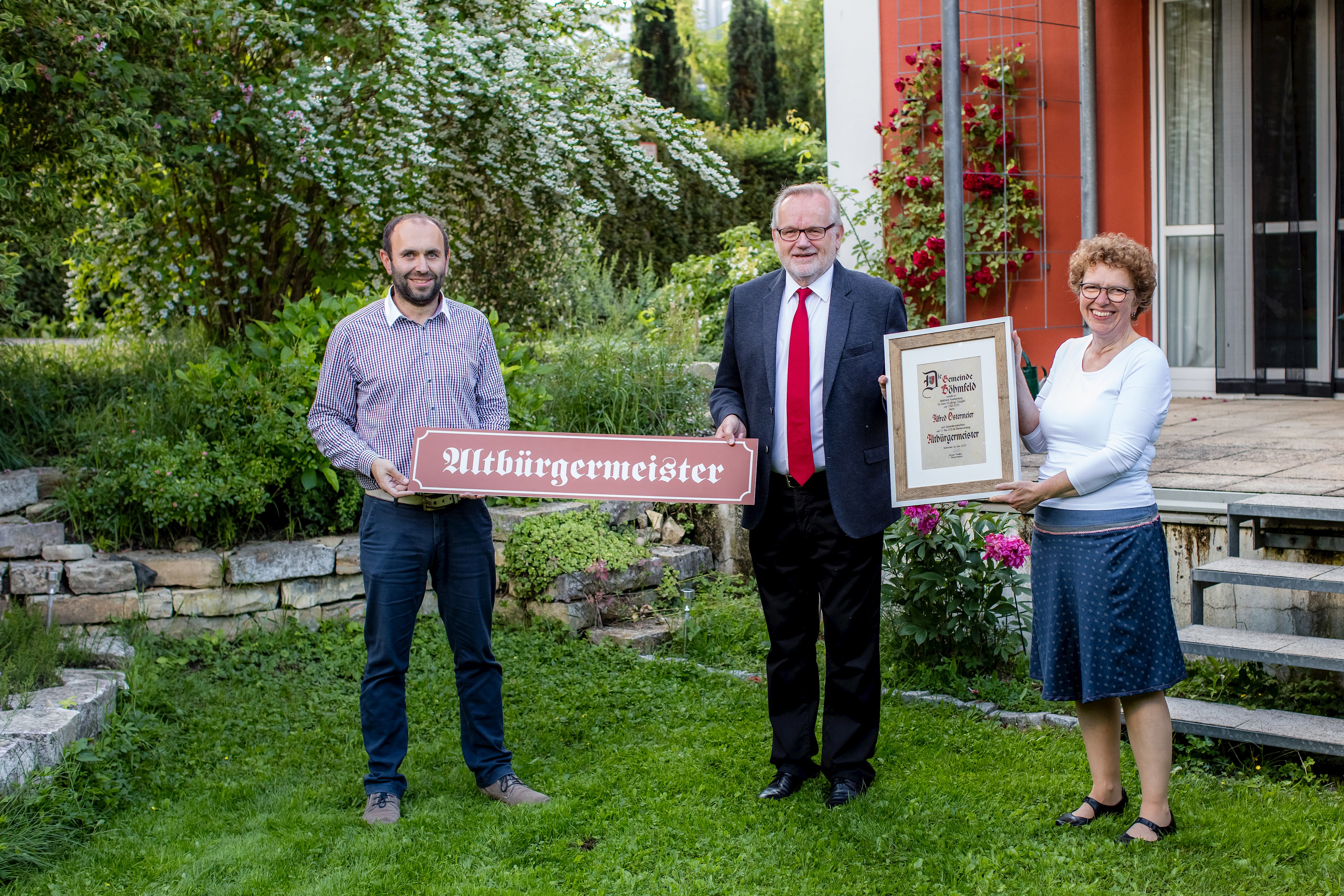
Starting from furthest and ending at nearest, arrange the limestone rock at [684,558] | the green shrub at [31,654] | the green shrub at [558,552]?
the limestone rock at [684,558]
the green shrub at [558,552]
the green shrub at [31,654]

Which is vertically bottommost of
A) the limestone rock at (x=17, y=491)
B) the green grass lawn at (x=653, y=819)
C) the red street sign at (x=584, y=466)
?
the green grass lawn at (x=653, y=819)

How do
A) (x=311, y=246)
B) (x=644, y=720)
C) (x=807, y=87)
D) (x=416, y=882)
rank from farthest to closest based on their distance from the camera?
(x=807, y=87) < (x=311, y=246) < (x=644, y=720) < (x=416, y=882)

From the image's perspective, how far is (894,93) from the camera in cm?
827

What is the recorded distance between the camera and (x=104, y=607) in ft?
16.7

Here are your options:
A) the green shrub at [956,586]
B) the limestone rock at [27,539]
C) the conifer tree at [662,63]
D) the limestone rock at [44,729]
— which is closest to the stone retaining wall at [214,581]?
the limestone rock at [27,539]

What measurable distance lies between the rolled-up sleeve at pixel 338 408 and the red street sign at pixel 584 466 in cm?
23

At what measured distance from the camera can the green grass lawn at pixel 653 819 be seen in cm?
298

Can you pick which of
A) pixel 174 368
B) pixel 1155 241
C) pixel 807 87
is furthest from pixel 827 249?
pixel 807 87

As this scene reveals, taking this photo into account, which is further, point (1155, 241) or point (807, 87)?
point (807, 87)

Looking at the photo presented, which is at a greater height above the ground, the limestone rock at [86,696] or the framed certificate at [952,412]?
the framed certificate at [952,412]

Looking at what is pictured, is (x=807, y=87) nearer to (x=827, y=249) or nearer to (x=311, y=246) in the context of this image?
(x=311, y=246)

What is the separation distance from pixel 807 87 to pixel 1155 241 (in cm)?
3340

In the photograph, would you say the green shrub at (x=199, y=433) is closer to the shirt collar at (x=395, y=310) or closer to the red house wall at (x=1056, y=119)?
the shirt collar at (x=395, y=310)

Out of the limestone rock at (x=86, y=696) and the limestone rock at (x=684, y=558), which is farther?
the limestone rock at (x=684, y=558)
